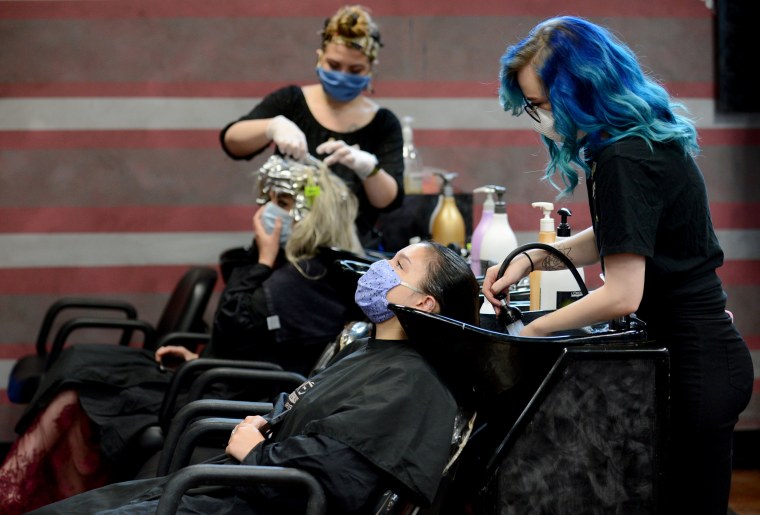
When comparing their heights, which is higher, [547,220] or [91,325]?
[547,220]

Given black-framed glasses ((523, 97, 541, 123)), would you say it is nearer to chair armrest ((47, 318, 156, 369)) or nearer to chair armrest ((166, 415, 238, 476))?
chair armrest ((166, 415, 238, 476))

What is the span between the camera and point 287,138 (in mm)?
3105

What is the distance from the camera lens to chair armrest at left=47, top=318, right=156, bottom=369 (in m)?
3.76

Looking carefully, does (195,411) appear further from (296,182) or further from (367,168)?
(367,168)

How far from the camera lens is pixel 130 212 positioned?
425 centimetres

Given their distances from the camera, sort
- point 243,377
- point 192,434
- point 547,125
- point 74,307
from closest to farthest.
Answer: point 547,125, point 192,434, point 243,377, point 74,307

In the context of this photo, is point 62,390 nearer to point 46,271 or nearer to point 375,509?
point 46,271

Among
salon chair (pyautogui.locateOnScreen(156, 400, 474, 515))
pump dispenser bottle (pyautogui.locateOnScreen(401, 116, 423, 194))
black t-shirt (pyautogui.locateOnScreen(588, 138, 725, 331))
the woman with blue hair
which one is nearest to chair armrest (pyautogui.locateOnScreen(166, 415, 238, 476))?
salon chair (pyautogui.locateOnScreen(156, 400, 474, 515))

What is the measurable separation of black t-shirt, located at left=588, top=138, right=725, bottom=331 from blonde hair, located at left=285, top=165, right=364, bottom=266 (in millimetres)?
1223

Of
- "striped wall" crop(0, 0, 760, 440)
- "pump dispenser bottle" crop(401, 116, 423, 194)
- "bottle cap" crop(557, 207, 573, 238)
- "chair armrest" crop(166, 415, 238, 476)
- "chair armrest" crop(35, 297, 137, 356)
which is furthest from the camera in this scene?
"striped wall" crop(0, 0, 760, 440)

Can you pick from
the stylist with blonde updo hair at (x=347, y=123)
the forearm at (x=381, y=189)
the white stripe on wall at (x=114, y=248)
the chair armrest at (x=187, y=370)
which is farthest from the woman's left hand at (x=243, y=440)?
the white stripe on wall at (x=114, y=248)

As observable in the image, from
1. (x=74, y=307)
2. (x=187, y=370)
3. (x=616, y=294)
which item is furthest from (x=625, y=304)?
(x=74, y=307)

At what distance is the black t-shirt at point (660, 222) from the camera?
1.85 meters

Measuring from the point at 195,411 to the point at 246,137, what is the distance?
1.26 metres
